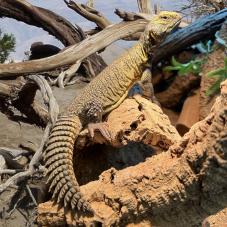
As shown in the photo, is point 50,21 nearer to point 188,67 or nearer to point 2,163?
point 2,163

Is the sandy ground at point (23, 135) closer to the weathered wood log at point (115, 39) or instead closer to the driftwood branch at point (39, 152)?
the weathered wood log at point (115, 39)

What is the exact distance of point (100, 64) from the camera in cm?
498

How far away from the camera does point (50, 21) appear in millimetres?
4934

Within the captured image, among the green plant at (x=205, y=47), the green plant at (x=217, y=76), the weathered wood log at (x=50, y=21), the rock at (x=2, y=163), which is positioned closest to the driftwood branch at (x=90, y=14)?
the weathered wood log at (x=50, y=21)

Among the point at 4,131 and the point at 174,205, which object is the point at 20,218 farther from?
the point at 174,205

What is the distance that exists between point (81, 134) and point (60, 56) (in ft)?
5.64

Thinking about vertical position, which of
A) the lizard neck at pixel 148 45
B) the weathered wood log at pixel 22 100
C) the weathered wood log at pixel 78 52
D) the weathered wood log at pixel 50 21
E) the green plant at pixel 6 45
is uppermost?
the green plant at pixel 6 45

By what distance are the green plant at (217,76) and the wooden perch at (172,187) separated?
2.21 ft

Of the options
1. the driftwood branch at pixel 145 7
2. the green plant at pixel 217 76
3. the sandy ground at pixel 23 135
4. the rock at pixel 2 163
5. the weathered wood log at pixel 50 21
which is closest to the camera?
the green plant at pixel 217 76

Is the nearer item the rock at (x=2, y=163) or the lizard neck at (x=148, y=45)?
the lizard neck at (x=148, y=45)

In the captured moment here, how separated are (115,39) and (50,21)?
2.73ft

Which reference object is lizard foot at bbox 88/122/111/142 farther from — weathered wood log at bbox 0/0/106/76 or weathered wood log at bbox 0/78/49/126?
weathered wood log at bbox 0/0/106/76

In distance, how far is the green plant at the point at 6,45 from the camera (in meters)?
5.88

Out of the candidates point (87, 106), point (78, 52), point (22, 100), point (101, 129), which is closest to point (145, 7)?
point (78, 52)
